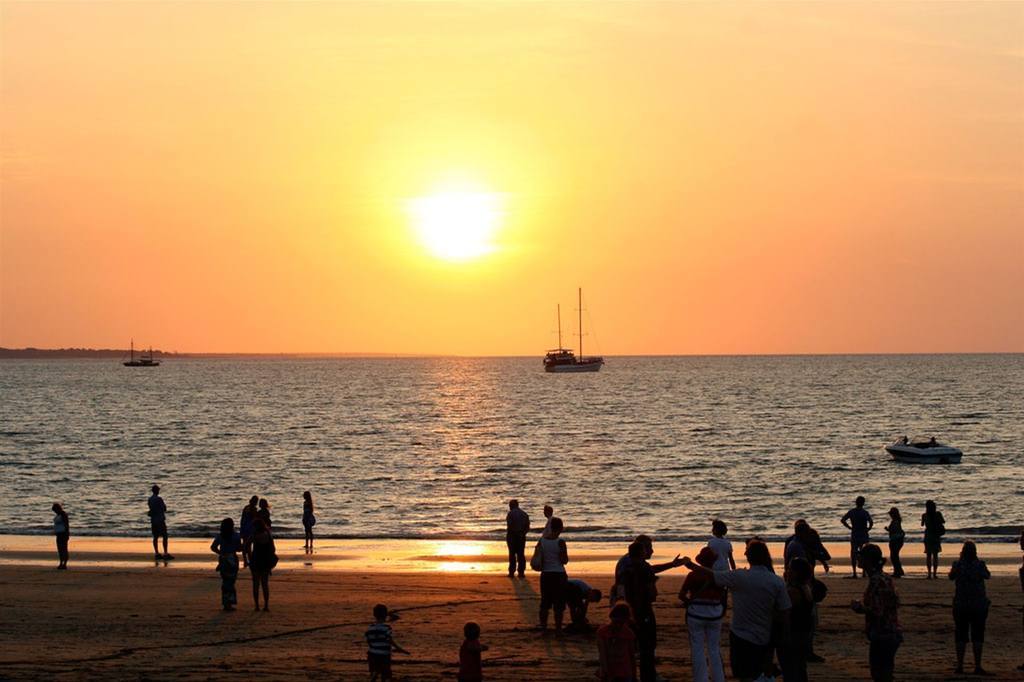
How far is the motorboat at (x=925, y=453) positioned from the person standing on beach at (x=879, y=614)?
6363 cm

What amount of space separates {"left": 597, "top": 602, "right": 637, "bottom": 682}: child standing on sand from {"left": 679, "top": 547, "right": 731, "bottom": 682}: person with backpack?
1.09 meters

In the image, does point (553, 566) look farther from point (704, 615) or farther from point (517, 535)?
point (517, 535)

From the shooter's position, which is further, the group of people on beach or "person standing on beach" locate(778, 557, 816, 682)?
"person standing on beach" locate(778, 557, 816, 682)

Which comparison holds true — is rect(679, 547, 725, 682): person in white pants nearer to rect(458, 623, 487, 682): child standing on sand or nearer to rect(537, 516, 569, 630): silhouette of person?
rect(458, 623, 487, 682): child standing on sand

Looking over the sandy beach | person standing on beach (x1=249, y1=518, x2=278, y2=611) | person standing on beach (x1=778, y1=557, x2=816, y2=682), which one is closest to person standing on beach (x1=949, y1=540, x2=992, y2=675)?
the sandy beach

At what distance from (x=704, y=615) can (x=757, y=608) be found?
1.37 meters

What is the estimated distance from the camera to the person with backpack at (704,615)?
15.2 metres

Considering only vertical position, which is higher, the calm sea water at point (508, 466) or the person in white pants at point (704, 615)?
the person in white pants at point (704, 615)

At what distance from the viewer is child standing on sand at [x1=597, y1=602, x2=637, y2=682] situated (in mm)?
14344

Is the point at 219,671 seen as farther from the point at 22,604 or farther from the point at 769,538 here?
the point at 769,538

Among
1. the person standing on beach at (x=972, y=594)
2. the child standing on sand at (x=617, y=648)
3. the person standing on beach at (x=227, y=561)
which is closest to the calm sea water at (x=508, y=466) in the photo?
the person standing on beach at (x=227, y=561)

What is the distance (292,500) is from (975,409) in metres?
103

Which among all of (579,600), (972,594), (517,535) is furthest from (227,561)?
(972,594)

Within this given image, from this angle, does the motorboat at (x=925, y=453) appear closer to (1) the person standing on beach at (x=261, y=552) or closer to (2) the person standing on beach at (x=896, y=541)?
(2) the person standing on beach at (x=896, y=541)
